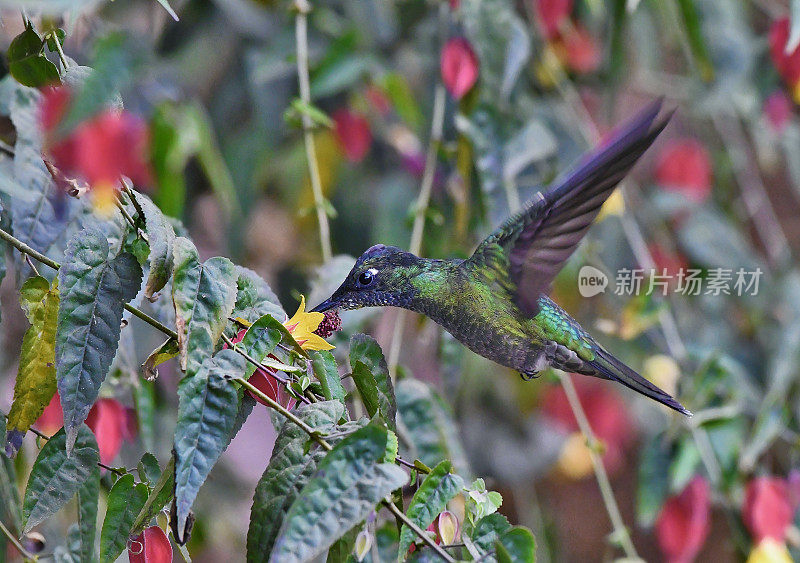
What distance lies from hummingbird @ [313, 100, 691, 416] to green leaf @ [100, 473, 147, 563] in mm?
135

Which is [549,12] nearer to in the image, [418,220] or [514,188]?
[514,188]

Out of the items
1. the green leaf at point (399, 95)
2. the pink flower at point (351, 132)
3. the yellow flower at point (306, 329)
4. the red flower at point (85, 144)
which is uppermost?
the pink flower at point (351, 132)

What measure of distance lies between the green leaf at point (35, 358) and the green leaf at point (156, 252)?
0.30 ft

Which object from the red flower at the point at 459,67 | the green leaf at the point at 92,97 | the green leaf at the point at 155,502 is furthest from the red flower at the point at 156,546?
the red flower at the point at 459,67

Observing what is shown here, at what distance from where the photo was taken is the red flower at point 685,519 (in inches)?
48.6

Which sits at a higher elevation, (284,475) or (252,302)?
(252,302)

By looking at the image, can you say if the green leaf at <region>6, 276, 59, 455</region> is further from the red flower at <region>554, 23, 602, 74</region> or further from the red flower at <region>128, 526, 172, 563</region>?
the red flower at <region>554, 23, 602, 74</region>

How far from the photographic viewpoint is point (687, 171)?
1.72m

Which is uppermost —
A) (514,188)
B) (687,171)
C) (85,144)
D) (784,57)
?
(687,171)

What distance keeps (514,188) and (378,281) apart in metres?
0.60

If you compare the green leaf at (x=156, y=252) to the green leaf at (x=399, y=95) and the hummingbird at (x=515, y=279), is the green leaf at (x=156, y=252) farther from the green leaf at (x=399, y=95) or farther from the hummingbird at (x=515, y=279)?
the green leaf at (x=399, y=95)

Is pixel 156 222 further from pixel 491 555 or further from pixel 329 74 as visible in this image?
pixel 329 74

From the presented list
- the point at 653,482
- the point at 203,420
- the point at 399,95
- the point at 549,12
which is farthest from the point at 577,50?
the point at 203,420

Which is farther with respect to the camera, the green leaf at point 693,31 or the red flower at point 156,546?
the green leaf at point 693,31
